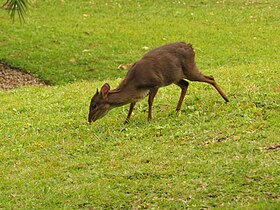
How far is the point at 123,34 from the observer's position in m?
19.7

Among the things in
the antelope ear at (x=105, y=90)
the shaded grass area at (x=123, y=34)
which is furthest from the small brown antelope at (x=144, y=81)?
the shaded grass area at (x=123, y=34)

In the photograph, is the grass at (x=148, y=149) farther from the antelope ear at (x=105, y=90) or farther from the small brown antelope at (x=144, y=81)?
the antelope ear at (x=105, y=90)

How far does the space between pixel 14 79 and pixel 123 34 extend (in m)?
4.28

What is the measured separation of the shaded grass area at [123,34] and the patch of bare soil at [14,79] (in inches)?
9.7

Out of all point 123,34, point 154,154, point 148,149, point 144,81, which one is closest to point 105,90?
point 144,81

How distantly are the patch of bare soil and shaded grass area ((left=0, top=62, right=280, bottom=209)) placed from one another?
17.3ft

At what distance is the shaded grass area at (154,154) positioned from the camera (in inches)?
260

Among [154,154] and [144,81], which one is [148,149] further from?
[144,81]

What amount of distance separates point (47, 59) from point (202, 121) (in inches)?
383

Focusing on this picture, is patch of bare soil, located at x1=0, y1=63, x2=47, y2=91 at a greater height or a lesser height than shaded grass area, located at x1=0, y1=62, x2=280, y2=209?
lesser

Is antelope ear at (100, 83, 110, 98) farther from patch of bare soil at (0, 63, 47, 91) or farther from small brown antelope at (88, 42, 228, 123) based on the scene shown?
patch of bare soil at (0, 63, 47, 91)

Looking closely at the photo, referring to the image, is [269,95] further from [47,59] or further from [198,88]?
[47,59]

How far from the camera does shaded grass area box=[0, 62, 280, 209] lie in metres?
6.60

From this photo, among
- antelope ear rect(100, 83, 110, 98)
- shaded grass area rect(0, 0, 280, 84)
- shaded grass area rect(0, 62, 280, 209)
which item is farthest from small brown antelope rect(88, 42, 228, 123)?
shaded grass area rect(0, 0, 280, 84)
